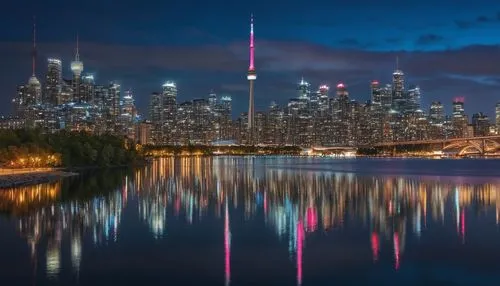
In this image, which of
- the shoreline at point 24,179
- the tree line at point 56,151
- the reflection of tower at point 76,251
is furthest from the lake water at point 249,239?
the tree line at point 56,151

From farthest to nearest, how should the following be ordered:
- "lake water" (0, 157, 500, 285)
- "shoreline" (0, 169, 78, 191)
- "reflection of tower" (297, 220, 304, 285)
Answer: "shoreline" (0, 169, 78, 191)
"lake water" (0, 157, 500, 285)
"reflection of tower" (297, 220, 304, 285)

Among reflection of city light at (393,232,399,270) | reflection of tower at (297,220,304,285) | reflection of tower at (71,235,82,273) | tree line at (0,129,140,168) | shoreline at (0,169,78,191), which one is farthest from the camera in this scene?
tree line at (0,129,140,168)

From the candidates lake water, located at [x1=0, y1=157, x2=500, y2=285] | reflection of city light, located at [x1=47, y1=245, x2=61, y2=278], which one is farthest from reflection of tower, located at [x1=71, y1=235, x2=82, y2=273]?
reflection of city light, located at [x1=47, y1=245, x2=61, y2=278]

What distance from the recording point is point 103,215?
112 ft

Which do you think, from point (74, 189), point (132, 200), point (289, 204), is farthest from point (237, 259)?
point (74, 189)

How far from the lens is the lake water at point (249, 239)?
19.3 metres

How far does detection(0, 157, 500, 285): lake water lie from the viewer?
63.5 feet

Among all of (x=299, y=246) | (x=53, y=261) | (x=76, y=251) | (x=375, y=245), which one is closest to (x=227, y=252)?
(x=299, y=246)

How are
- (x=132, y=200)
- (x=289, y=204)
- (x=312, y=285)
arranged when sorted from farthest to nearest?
(x=132, y=200) < (x=289, y=204) < (x=312, y=285)

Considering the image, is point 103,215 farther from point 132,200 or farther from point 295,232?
point 295,232

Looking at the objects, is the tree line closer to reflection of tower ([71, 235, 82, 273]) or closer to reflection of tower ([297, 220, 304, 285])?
reflection of tower ([71, 235, 82, 273])

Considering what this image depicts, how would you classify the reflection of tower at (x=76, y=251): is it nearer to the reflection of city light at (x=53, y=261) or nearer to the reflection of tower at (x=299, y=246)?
A: the reflection of city light at (x=53, y=261)

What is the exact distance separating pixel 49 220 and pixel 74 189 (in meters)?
20.7

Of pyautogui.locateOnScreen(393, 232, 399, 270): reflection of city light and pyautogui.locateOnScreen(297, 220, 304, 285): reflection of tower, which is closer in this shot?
pyautogui.locateOnScreen(297, 220, 304, 285): reflection of tower
